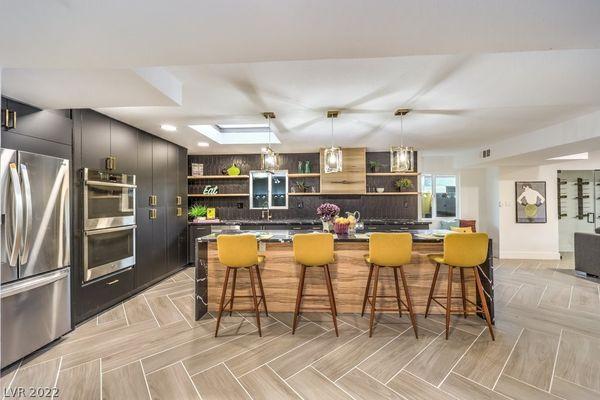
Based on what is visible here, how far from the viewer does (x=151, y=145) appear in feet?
13.6

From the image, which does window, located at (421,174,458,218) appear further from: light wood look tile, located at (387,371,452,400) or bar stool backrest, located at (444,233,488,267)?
light wood look tile, located at (387,371,452,400)

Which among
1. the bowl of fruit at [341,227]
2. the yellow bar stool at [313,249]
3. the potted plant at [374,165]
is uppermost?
the potted plant at [374,165]

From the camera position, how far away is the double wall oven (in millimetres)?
2924

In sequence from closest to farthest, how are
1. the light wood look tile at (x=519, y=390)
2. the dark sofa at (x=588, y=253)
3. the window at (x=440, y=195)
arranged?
1. the light wood look tile at (x=519, y=390)
2. the dark sofa at (x=588, y=253)
3. the window at (x=440, y=195)

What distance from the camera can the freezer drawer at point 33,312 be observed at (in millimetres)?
2092

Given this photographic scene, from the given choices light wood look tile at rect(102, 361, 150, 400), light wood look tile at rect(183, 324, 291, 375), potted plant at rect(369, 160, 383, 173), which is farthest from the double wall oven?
A: potted plant at rect(369, 160, 383, 173)

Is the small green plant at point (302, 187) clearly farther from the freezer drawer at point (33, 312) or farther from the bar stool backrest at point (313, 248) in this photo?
the freezer drawer at point (33, 312)

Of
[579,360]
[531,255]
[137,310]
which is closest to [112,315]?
[137,310]

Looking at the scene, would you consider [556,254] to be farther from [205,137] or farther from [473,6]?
[205,137]

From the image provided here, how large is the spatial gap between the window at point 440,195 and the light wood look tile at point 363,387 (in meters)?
5.74

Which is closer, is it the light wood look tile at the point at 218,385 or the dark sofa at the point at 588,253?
the light wood look tile at the point at 218,385

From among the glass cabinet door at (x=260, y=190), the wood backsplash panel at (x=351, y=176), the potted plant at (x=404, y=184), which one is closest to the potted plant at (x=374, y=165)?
the wood backsplash panel at (x=351, y=176)

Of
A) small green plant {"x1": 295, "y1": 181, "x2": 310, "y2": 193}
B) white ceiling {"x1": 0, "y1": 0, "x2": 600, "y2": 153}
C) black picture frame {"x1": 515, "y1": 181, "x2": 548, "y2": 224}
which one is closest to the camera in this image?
white ceiling {"x1": 0, "y1": 0, "x2": 600, "y2": 153}

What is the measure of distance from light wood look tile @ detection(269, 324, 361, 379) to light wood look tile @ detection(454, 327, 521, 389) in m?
0.92
